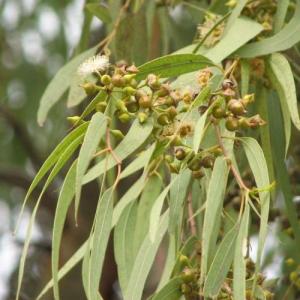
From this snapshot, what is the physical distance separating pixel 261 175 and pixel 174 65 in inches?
9.7

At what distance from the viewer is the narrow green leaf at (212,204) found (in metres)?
1.28

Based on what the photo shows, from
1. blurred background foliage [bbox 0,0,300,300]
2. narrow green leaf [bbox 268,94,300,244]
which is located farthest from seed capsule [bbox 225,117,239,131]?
blurred background foliage [bbox 0,0,300,300]

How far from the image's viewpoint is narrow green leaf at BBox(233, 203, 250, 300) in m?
1.21

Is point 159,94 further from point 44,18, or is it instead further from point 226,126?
point 44,18

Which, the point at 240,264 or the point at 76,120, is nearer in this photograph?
the point at 240,264

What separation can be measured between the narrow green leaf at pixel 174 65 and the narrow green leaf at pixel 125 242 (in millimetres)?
240

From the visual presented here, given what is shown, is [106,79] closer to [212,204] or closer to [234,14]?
[212,204]

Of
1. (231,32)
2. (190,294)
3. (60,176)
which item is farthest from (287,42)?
(60,176)

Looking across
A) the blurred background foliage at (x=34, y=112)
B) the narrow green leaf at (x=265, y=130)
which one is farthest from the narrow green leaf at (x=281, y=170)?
the blurred background foliage at (x=34, y=112)

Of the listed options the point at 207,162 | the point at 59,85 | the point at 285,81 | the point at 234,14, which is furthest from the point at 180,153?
the point at 59,85

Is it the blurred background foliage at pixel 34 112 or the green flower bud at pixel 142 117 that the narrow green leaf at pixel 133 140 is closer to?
the green flower bud at pixel 142 117

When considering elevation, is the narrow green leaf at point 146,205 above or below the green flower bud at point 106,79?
below

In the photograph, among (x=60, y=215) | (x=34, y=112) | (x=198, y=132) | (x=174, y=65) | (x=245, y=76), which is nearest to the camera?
(x=198, y=132)

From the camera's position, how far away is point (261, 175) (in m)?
1.33
